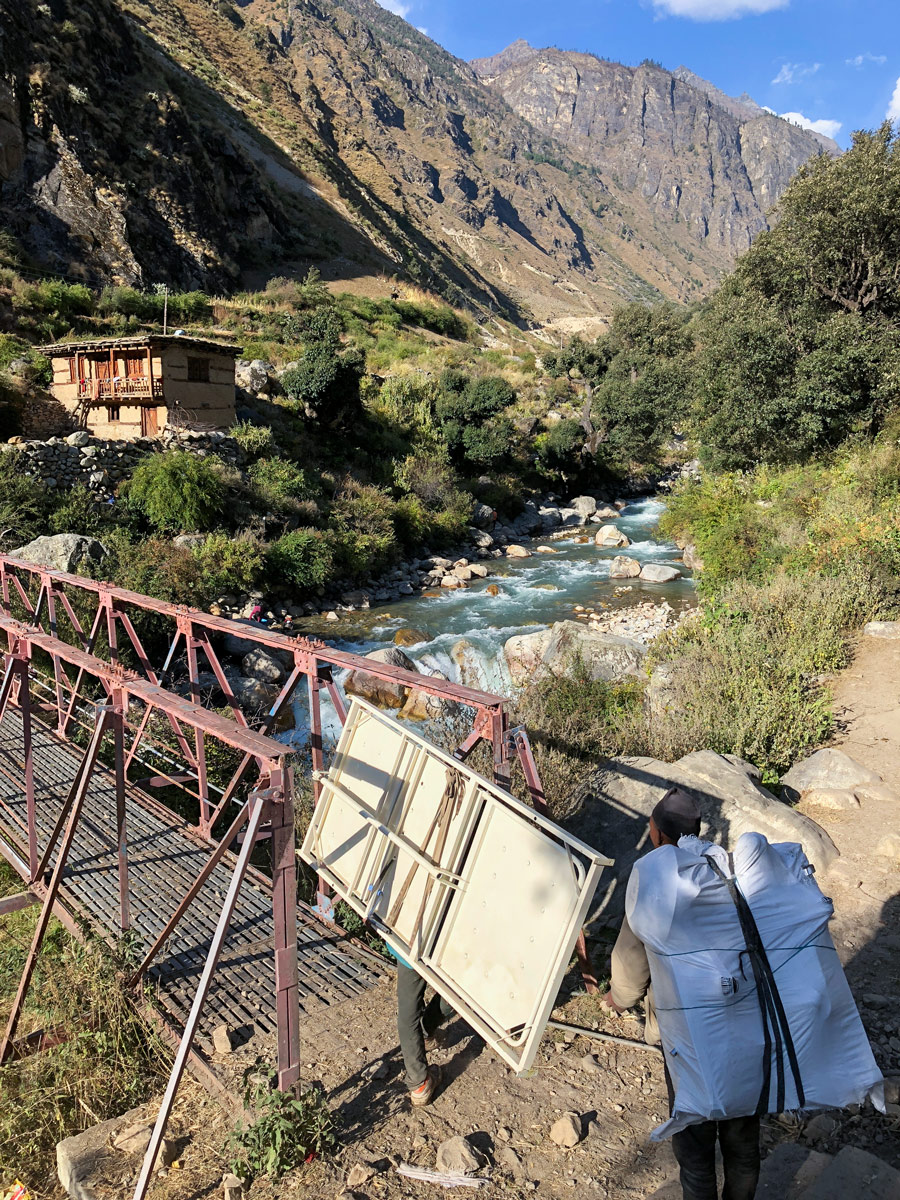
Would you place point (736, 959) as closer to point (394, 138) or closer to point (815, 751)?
point (815, 751)

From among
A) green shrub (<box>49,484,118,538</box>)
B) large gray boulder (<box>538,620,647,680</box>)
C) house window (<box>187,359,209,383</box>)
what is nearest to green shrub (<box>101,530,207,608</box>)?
green shrub (<box>49,484,118,538</box>)

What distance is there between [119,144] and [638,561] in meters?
37.2

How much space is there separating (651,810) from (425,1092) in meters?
2.97

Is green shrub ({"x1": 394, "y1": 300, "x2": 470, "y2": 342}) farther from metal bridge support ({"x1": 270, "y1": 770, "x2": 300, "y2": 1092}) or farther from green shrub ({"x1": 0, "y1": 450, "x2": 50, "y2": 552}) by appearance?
metal bridge support ({"x1": 270, "y1": 770, "x2": 300, "y2": 1092})

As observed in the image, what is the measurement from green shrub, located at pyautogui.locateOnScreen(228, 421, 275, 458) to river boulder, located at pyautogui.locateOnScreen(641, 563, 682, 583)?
12.3 meters

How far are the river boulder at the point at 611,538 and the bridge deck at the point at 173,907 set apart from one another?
19847 mm

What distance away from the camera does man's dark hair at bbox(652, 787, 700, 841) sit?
2.93 meters

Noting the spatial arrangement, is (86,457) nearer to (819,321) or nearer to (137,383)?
(137,383)

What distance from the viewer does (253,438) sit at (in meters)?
21.2

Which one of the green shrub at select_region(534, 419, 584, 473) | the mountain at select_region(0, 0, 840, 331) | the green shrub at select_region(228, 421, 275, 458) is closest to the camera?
the green shrub at select_region(228, 421, 275, 458)

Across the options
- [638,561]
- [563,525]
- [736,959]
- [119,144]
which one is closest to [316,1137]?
[736,959]

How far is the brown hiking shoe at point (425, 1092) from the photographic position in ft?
11.0

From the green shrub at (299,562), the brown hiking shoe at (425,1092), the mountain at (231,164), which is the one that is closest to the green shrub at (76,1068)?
the brown hiking shoe at (425,1092)

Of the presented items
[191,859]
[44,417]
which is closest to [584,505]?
[44,417]
